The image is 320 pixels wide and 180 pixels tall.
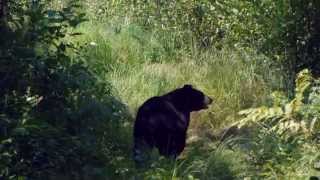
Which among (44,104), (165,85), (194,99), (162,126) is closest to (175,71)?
(165,85)

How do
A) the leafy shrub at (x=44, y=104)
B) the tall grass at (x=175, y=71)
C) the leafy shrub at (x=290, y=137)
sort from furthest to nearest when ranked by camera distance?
the tall grass at (x=175, y=71), the leafy shrub at (x=44, y=104), the leafy shrub at (x=290, y=137)

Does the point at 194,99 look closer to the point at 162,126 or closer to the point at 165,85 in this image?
the point at 162,126

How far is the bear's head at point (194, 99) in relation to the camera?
768cm

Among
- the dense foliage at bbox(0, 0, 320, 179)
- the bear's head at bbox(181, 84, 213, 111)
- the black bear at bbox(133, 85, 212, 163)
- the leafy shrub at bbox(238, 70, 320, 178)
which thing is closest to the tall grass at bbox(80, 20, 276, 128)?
the dense foliage at bbox(0, 0, 320, 179)

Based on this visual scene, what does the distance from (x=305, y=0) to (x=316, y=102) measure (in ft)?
10.0

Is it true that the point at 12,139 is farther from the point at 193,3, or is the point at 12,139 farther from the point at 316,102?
the point at 193,3

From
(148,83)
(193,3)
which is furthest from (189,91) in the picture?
(193,3)

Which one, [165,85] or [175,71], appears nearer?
[165,85]

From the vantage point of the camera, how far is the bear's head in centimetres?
768

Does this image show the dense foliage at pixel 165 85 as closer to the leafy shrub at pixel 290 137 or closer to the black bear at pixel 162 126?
the leafy shrub at pixel 290 137

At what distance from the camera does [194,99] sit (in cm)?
774

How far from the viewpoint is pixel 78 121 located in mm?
6379

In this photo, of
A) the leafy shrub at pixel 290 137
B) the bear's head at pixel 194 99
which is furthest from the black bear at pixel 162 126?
the leafy shrub at pixel 290 137

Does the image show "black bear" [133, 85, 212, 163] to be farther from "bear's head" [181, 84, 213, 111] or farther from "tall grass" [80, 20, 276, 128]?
"tall grass" [80, 20, 276, 128]
